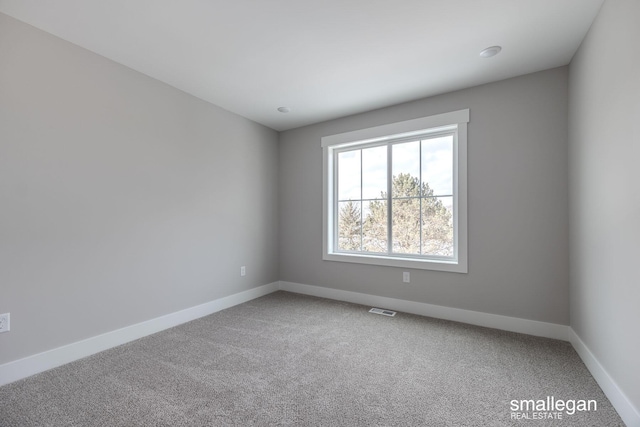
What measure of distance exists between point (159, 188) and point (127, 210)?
0.36 meters

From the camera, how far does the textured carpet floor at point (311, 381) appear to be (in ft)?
5.07

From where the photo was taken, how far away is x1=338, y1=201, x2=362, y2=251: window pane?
3807mm

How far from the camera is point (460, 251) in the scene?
2957 millimetres

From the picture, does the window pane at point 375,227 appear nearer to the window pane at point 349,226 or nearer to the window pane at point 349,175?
the window pane at point 349,226

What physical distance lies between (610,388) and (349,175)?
301 cm

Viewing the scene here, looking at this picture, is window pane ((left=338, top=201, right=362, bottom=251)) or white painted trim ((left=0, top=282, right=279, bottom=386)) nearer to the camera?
white painted trim ((left=0, top=282, right=279, bottom=386))

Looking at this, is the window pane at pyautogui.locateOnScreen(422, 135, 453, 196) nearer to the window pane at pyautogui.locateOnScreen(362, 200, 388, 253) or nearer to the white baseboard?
the window pane at pyautogui.locateOnScreen(362, 200, 388, 253)

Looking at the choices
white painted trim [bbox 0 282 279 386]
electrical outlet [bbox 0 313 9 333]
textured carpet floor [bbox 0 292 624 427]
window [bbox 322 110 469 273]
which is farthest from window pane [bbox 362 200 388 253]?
electrical outlet [bbox 0 313 9 333]

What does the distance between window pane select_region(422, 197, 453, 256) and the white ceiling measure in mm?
1200

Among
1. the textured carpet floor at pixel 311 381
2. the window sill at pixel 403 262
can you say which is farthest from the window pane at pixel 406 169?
the textured carpet floor at pixel 311 381

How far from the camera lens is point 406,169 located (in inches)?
135

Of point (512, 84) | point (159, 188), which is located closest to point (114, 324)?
point (159, 188)

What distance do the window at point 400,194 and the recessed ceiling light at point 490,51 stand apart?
64 cm

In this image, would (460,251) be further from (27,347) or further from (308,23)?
(27,347)
